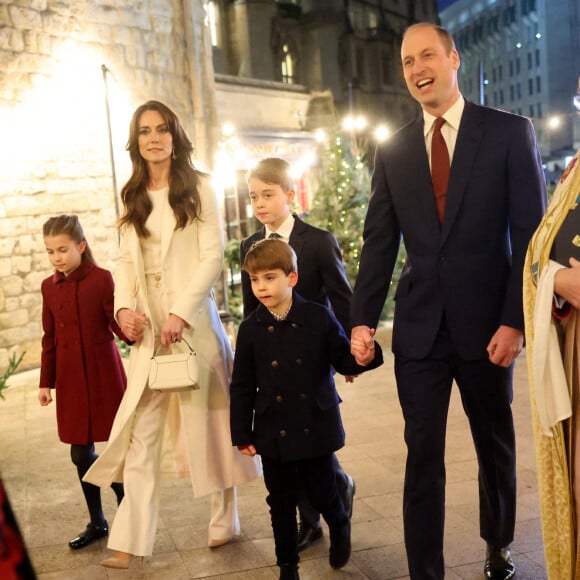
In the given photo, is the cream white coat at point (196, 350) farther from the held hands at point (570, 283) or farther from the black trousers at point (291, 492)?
the held hands at point (570, 283)

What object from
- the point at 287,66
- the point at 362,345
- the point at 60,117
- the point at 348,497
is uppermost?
the point at 287,66

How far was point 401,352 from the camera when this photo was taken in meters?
3.23

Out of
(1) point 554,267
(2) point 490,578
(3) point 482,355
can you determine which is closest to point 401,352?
(3) point 482,355

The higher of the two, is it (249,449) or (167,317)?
(167,317)

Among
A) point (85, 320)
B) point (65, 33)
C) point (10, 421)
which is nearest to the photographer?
point (85, 320)

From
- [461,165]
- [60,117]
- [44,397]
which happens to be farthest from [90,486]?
[60,117]

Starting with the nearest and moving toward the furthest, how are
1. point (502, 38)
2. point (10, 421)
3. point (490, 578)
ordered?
point (490, 578) → point (10, 421) → point (502, 38)

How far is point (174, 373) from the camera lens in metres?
3.61

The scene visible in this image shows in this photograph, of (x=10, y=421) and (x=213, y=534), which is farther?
(x=10, y=421)

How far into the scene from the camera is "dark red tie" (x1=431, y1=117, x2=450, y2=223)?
10.5 ft

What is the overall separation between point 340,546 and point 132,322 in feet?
4.29

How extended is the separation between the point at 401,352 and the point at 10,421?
4877 mm

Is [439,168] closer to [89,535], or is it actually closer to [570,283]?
[570,283]

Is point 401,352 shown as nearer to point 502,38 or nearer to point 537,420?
point 537,420
